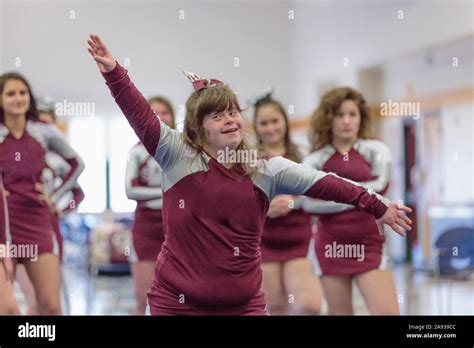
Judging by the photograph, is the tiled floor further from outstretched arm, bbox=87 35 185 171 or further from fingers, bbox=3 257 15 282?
outstretched arm, bbox=87 35 185 171

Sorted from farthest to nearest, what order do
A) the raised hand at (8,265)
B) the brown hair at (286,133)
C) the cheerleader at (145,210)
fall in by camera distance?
the cheerleader at (145,210)
the brown hair at (286,133)
the raised hand at (8,265)

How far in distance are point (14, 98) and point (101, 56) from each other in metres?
1.28

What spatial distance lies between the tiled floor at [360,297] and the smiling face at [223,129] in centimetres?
269

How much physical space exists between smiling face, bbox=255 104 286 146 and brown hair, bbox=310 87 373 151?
0.72ft

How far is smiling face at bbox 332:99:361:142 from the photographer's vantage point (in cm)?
378

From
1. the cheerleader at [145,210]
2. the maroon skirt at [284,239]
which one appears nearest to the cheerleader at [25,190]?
the cheerleader at [145,210]

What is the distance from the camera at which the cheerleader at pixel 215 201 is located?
104 inches

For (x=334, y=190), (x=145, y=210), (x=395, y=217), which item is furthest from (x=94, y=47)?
(x=145, y=210)

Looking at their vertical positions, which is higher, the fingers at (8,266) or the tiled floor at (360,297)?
the fingers at (8,266)

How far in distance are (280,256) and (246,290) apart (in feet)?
3.88

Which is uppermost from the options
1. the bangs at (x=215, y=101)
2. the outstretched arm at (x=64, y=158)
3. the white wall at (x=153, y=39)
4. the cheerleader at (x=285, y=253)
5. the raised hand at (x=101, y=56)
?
the white wall at (x=153, y=39)

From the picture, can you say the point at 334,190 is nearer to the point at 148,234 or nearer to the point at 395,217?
the point at 395,217

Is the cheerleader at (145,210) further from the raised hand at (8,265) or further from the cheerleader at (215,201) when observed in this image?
the cheerleader at (215,201)

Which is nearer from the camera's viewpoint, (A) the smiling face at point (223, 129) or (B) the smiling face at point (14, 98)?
(A) the smiling face at point (223, 129)
